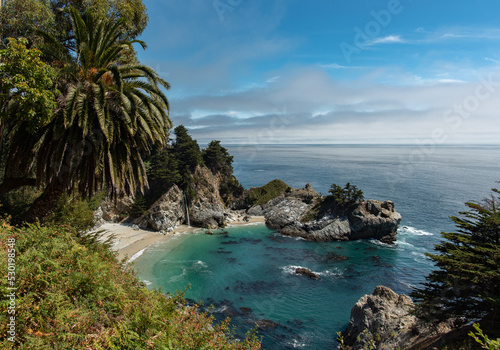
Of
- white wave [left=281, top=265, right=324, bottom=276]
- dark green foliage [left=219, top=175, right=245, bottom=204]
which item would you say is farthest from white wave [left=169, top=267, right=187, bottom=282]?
dark green foliage [left=219, top=175, right=245, bottom=204]

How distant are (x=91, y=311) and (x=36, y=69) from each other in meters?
7.91

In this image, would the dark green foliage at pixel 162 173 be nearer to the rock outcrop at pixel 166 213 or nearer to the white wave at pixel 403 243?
the rock outcrop at pixel 166 213

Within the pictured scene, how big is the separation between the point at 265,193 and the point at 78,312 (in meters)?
62.7

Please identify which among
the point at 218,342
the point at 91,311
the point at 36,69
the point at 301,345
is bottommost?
the point at 301,345

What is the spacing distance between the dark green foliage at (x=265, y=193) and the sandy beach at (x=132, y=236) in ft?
62.7

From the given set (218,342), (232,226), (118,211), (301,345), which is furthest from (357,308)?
(118,211)

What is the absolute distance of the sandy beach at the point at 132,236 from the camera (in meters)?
38.0

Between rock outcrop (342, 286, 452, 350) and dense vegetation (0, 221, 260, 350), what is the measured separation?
14.6 m

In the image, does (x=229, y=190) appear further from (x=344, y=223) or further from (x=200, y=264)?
(x=200, y=264)

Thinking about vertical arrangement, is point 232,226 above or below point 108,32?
below

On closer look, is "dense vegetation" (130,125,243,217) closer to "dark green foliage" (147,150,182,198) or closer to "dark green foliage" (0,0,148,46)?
"dark green foliage" (147,150,182,198)

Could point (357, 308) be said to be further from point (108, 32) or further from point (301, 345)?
point (108, 32)

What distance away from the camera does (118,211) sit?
49.0 m

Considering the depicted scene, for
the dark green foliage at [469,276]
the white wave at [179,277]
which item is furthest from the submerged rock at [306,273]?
the dark green foliage at [469,276]
